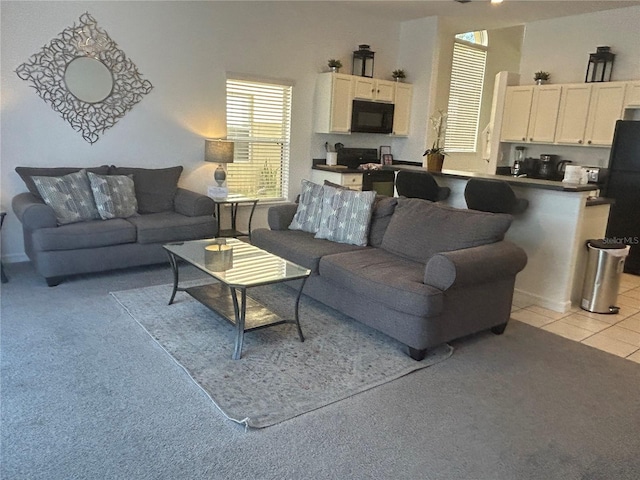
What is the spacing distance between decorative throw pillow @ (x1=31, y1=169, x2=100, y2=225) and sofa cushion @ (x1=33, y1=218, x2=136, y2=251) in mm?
102

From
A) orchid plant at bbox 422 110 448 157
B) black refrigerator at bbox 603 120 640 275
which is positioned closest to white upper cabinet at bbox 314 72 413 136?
orchid plant at bbox 422 110 448 157

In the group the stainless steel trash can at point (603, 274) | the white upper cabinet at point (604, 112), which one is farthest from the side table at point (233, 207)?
the white upper cabinet at point (604, 112)

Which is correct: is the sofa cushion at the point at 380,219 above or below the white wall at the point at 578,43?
below

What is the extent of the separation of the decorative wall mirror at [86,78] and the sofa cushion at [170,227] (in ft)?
3.48

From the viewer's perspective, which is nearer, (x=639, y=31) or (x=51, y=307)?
(x=51, y=307)

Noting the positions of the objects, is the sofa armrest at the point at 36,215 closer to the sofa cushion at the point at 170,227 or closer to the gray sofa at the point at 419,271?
the sofa cushion at the point at 170,227

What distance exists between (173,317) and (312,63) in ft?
13.0

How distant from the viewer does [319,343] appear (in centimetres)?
310

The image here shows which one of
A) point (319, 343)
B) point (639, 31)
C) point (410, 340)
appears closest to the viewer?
point (410, 340)

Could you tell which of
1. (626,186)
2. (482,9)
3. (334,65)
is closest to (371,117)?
(334,65)

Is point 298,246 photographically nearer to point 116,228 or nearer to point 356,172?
point 116,228

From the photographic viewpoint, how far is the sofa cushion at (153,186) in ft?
15.6

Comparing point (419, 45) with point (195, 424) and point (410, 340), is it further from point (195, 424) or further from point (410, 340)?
point (195, 424)

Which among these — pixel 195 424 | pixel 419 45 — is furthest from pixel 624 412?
pixel 419 45
